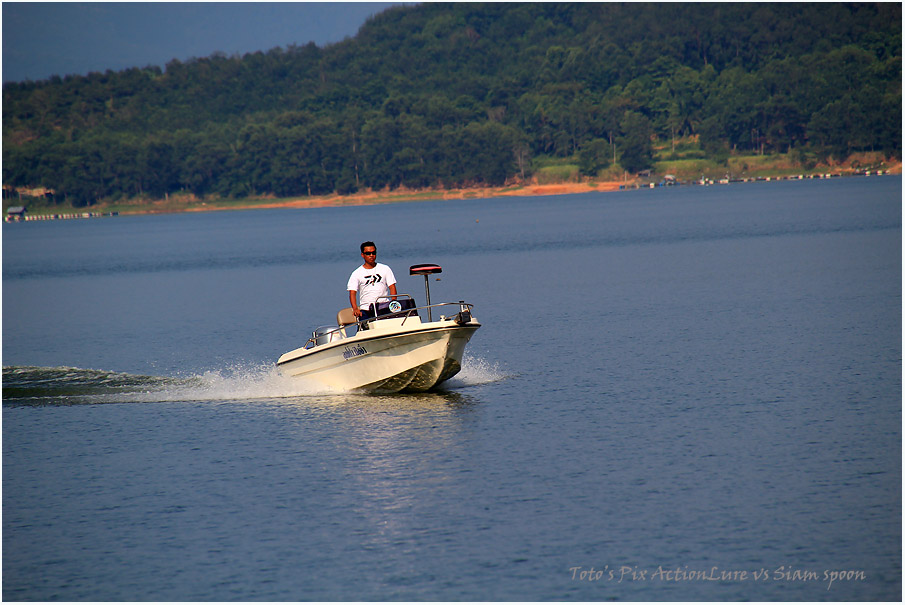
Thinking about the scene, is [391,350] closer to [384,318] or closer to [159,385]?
[384,318]

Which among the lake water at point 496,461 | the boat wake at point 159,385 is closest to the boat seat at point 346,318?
the lake water at point 496,461

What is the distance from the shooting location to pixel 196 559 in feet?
44.5

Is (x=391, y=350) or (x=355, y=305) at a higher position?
(x=355, y=305)

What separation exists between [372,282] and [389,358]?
156 cm

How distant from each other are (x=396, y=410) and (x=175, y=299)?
33.2 meters

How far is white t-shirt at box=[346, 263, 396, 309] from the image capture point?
20484mm

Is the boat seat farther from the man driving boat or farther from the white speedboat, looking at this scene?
the man driving boat

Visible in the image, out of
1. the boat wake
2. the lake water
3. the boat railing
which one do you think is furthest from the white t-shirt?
the boat wake

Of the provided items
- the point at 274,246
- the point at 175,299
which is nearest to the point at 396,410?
the point at 175,299

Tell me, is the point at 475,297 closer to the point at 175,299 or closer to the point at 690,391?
the point at 175,299

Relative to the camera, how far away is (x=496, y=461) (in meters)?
17.0

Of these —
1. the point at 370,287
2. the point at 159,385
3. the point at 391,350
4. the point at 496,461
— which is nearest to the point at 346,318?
the point at 370,287

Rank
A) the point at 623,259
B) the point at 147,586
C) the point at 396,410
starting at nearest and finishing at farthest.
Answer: the point at 147,586, the point at 396,410, the point at 623,259

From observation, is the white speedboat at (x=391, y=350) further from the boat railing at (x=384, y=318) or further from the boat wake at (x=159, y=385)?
the boat wake at (x=159, y=385)
